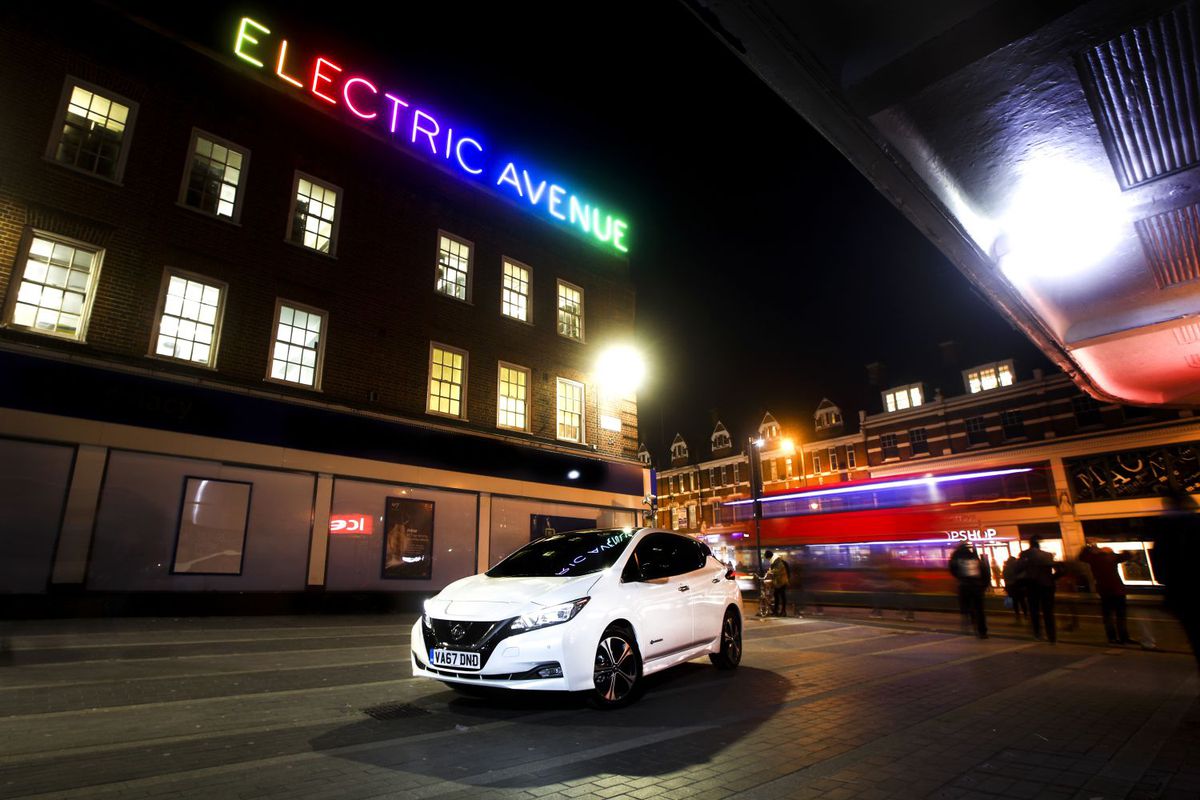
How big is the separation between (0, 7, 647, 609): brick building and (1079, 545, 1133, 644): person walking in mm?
12941

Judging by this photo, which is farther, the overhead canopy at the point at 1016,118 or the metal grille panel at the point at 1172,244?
the metal grille panel at the point at 1172,244

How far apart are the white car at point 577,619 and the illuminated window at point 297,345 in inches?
390

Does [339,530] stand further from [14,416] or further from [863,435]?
[863,435]

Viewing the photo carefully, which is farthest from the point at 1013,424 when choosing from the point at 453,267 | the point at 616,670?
the point at 616,670

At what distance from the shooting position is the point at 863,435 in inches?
1668

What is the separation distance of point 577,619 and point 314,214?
47.3 ft

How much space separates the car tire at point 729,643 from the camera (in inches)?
292

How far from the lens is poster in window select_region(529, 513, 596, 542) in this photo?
59.0ft

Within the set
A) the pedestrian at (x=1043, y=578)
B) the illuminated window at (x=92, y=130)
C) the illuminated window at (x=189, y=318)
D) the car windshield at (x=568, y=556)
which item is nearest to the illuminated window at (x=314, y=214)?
the illuminated window at (x=189, y=318)

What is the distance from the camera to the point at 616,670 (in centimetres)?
553

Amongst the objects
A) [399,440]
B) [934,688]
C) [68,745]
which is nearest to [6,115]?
[399,440]

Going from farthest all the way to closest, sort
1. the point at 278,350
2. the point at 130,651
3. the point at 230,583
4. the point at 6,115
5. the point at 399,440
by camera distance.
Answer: the point at 399,440, the point at 278,350, the point at 230,583, the point at 6,115, the point at 130,651

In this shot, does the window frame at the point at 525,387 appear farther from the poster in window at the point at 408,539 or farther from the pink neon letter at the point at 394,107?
the pink neon letter at the point at 394,107

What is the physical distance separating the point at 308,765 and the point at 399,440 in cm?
1191
